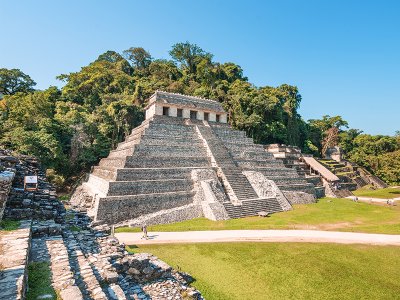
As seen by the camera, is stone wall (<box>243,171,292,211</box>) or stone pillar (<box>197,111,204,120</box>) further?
stone pillar (<box>197,111,204,120</box>)

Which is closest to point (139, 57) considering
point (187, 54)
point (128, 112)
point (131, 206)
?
point (187, 54)

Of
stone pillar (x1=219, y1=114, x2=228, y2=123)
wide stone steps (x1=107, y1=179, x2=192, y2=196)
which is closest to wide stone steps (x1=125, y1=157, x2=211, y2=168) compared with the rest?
wide stone steps (x1=107, y1=179, x2=192, y2=196)

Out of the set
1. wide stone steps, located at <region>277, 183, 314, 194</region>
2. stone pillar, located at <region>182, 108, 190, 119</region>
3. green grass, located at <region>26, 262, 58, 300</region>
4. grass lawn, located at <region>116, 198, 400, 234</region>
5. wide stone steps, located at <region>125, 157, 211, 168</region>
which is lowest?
grass lawn, located at <region>116, 198, 400, 234</region>

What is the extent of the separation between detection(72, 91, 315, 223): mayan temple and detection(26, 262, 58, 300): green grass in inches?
381

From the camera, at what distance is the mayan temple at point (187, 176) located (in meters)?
17.1

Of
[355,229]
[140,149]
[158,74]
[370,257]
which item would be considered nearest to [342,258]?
[370,257]

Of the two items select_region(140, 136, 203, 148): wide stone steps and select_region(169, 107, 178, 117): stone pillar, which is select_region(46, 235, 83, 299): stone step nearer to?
select_region(140, 136, 203, 148): wide stone steps

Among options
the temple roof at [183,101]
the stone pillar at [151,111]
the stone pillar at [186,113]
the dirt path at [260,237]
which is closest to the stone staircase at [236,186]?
the stone pillar at [186,113]

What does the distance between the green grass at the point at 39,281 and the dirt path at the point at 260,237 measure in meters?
6.62

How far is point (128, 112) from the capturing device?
34500mm

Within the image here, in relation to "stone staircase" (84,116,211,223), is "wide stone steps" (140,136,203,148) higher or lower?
higher

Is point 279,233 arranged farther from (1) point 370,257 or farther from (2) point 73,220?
(2) point 73,220

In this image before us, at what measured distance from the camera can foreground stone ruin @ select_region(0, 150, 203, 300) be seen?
16.7ft

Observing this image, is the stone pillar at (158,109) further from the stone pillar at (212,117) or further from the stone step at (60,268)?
the stone step at (60,268)
